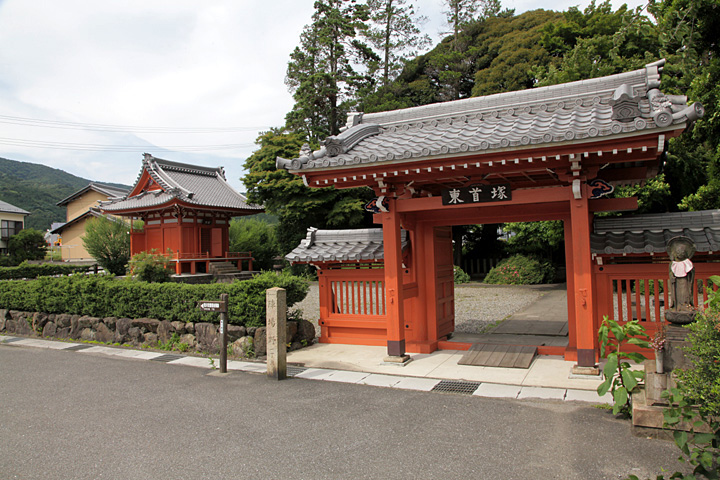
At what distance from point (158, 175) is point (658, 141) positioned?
24869 mm

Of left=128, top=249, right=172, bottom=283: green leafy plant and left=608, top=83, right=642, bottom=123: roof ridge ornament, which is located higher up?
left=608, top=83, right=642, bottom=123: roof ridge ornament

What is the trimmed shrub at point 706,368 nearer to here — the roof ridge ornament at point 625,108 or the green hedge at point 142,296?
the roof ridge ornament at point 625,108

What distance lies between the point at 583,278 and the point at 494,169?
197 cm

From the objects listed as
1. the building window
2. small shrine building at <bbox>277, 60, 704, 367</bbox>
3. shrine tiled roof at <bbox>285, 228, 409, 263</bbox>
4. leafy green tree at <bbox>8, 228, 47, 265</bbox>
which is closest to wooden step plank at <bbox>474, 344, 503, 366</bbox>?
small shrine building at <bbox>277, 60, 704, 367</bbox>

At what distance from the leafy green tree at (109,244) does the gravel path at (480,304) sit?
1211 cm

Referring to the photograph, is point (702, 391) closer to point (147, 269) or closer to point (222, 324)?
point (222, 324)

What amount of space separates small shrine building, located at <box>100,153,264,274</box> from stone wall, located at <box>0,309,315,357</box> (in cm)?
1245

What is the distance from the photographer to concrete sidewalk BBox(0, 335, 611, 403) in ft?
19.1

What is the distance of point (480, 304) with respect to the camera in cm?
1531

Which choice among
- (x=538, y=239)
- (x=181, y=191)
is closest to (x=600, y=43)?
(x=538, y=239)

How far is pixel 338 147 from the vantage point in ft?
24.5

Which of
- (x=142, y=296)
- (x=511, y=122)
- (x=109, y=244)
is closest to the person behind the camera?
(x=511, y=122)

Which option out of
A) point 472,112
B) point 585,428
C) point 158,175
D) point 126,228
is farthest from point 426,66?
point 585,428

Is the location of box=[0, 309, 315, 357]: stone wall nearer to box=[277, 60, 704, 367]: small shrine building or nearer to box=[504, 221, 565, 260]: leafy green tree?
box=[277, 60, 704, 367]: small shrine building
